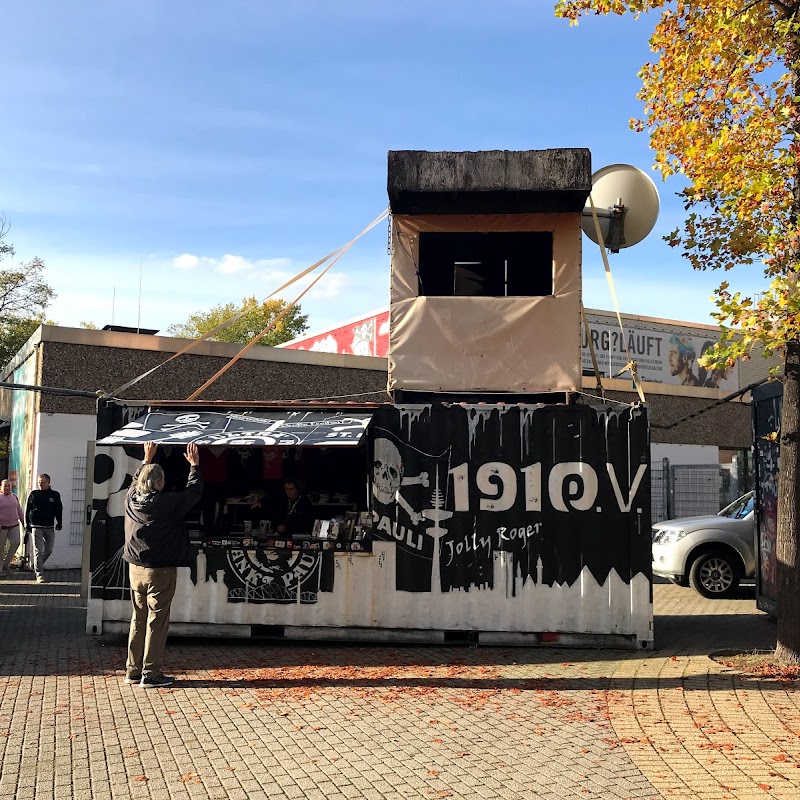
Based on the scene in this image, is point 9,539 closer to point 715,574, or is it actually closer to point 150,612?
point 150,612

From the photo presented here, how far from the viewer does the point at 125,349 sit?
16.7 metres

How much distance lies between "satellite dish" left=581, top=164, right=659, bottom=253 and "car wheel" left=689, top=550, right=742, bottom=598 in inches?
205

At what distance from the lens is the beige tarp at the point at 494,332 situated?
10.9 m

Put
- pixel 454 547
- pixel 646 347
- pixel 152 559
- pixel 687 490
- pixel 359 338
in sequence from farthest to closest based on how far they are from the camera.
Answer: pixel 646 347
pixel 359 338
pixel 687 490
pixel 454 547
pixel 152 559

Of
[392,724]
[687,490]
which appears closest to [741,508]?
[687,490]

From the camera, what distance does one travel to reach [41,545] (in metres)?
14.5

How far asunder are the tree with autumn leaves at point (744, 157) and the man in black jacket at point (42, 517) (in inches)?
427

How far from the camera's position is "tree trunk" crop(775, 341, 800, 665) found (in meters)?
8.34

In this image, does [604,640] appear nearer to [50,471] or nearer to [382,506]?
[382,506]

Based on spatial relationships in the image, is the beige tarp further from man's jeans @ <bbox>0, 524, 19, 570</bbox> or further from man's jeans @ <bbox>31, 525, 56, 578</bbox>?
man's jeans @ <bbox>0, 524, 19, 570</bbox>

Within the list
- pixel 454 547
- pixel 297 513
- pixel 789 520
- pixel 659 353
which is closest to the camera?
pixel 789 520

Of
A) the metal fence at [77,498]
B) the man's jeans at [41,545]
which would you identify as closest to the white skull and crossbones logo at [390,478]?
the man's jeans at [41,545]

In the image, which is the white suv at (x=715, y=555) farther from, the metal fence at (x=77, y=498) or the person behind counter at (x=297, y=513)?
the metal fence at (x=77, y=498)

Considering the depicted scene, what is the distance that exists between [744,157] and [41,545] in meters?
12.2
